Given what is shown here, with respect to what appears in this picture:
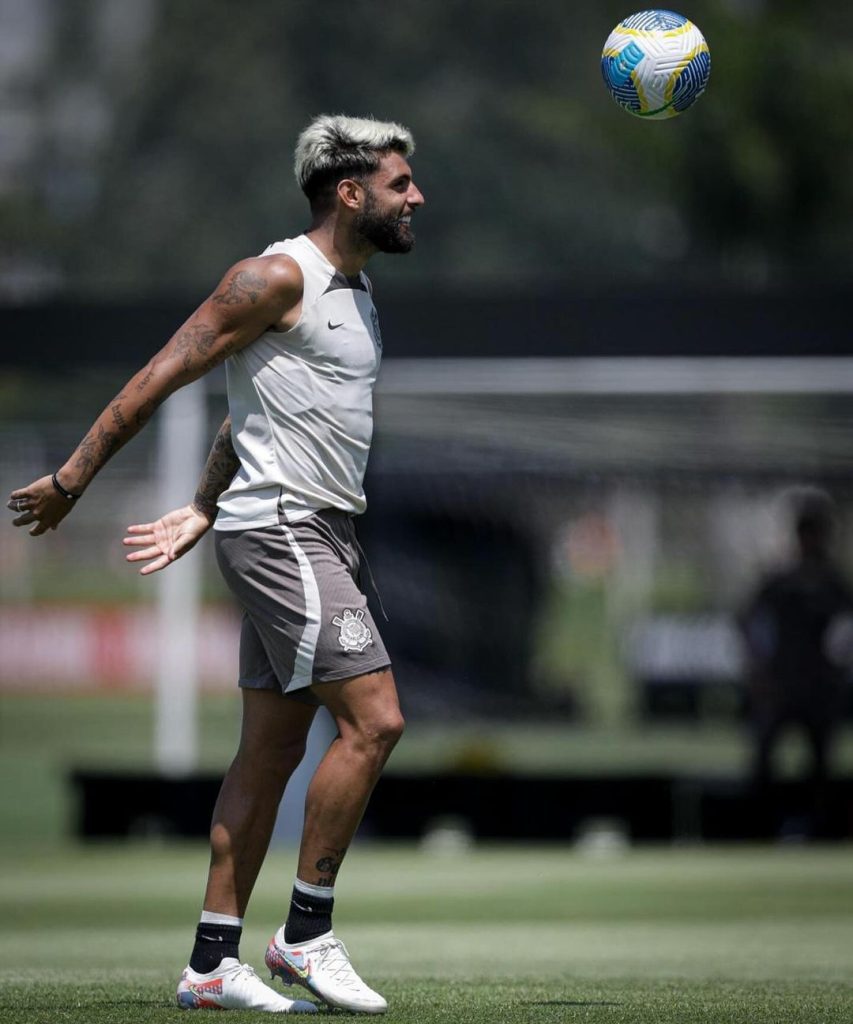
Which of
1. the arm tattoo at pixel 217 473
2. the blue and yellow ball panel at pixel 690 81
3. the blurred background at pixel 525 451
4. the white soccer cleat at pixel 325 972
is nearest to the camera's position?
the white soccer cleat at pixel 325 972

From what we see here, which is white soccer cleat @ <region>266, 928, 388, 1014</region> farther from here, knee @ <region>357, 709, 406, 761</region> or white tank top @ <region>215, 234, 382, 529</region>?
white tank top @ <region>215, 234, 382, 529</region>

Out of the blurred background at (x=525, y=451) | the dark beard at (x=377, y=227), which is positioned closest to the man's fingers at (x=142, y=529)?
the dark beard at (x=377, y=227)

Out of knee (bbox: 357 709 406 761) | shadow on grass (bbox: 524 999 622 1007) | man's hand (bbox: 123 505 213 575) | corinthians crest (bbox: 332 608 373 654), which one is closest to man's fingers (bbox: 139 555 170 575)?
man's hand (bbox: 123 505 213 575)

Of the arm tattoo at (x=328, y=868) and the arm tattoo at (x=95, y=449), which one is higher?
the arm tattoo at (x=95, y=449)

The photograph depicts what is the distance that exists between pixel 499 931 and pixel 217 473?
11.9 ft

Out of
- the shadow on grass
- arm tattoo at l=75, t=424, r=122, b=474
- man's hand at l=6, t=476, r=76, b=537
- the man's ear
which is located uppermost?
the man's ear

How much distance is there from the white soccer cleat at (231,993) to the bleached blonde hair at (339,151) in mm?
2149

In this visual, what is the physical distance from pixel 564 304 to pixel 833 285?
162 centimetres

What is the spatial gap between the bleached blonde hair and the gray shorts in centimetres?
95

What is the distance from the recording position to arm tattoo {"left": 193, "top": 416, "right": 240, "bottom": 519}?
5.97 meters

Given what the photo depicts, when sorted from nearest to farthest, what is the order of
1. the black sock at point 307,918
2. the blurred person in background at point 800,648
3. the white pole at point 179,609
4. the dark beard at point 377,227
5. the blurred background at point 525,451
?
1. the black sock at point 307,918
2. the dark beard at point 377,227
3. the blurred background at point 525,451
4. the blurred person in background at point 800,648
5. the white pole at point 179,609

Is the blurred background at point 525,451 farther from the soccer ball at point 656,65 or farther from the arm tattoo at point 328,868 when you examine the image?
the arm tattoo at point 328,868

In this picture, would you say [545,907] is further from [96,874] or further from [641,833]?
[641,833]

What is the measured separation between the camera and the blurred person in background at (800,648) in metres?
14.3
